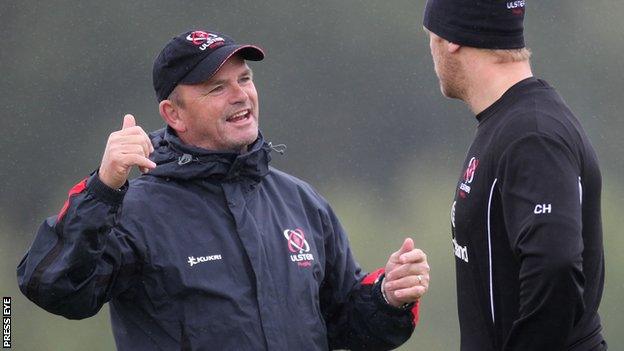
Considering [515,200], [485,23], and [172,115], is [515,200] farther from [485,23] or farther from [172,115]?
[172,115]

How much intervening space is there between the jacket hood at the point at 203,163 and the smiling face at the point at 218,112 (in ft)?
0.22

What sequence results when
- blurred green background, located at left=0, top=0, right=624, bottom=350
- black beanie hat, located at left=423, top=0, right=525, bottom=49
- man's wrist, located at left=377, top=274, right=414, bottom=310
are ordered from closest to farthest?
black beanie hat, located at left=423, top=0, right=525, bottom=49 → man's wrist, located at left=377, top=274, right=414, bottom=310 → blurred green background, located at left=0, top=0, right=624, bottom=350

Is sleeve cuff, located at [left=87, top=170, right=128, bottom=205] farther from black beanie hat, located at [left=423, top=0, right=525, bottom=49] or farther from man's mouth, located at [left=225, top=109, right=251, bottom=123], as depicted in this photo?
black beanie hat, located at [left=423, top=0, right=525, bottom=49]

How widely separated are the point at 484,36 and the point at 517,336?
70cm

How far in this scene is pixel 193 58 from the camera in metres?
3.16

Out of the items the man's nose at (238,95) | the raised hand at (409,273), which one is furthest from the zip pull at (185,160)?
the raised hand at (409,273)

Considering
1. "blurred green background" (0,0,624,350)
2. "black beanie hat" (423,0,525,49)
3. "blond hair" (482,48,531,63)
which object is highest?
"black beanie hat" (423,0,525,49)

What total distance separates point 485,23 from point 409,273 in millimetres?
715

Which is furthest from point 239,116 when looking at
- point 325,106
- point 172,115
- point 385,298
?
point 325,106

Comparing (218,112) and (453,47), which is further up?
(453,47)

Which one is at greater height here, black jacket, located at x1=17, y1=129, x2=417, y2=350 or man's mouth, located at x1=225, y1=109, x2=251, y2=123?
man's mouth, located at x1=225, y1=109, x2=251, y2=123

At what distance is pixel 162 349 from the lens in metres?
2.91

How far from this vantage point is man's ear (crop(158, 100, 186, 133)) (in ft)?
10.5

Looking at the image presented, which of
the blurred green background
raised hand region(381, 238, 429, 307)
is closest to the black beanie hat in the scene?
raised hand region(381, 238, 429, 307)
